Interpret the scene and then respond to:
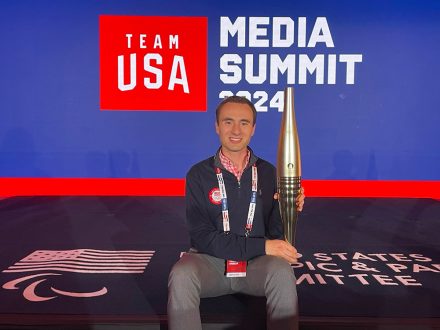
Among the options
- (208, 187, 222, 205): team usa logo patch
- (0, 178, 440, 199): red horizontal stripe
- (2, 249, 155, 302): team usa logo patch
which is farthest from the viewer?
(0, 178, 440, 199): red horizontal stripe

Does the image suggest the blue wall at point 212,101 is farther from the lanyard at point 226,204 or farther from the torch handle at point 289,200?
the torch handle at point 289,200

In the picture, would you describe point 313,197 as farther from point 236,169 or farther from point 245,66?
point 236,169

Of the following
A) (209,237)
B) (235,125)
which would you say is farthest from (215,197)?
(235,125)

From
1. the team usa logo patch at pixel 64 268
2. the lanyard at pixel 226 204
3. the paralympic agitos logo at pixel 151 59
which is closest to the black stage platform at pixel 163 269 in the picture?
the team usa logo patch at pixel 64 268

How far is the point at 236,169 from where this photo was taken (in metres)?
1.63

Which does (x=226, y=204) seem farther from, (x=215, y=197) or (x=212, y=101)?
(x=212, y=101)

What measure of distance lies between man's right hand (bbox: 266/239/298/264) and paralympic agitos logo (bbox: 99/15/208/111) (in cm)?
340

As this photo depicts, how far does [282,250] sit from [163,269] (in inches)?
38.5

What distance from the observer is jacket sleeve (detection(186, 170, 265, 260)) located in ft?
4.80

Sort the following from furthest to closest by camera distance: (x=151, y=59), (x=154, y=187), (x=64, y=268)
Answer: (x=154, y=187) < (x=151, y=59) < (x=64, y=268)

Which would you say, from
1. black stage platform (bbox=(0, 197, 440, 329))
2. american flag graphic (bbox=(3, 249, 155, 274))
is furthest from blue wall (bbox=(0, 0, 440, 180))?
american flag graphic (bbox=(3, 249, 155, 274))

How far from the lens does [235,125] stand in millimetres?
1550

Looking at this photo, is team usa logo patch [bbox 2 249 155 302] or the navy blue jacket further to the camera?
team usa logo patch [bbox 2 249 155 302]

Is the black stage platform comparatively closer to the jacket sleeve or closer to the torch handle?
the jacket sleeve
